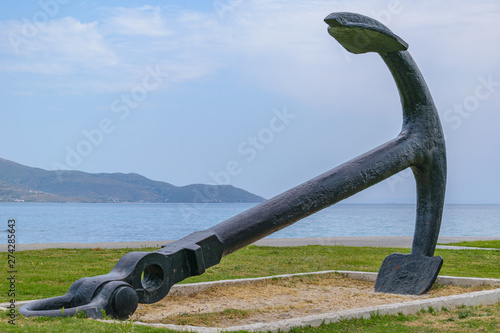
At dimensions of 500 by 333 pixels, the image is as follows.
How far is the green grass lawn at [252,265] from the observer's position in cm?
816

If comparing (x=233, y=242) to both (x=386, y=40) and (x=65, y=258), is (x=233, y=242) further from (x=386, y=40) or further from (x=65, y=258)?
(x=65, y=258)

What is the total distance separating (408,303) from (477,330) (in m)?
0.78

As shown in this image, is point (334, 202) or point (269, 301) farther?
point (269, 301)

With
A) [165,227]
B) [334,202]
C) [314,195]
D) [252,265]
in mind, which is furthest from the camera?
[165,227]

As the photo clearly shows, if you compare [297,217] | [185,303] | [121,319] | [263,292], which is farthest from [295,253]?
[121,319]

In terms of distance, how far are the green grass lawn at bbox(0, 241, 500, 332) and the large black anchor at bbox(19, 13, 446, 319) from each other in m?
0.69

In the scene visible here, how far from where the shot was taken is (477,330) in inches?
210

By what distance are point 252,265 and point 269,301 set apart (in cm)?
444

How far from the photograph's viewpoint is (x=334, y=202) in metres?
5.90

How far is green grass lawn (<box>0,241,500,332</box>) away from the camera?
26.8ft

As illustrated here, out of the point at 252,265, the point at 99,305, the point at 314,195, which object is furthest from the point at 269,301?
the point at 252,265

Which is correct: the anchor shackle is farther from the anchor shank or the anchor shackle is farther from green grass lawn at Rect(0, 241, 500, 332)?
the anchor shank

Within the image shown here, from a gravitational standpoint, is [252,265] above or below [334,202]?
below

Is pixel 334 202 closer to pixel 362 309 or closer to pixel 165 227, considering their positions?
pixel 362 309
